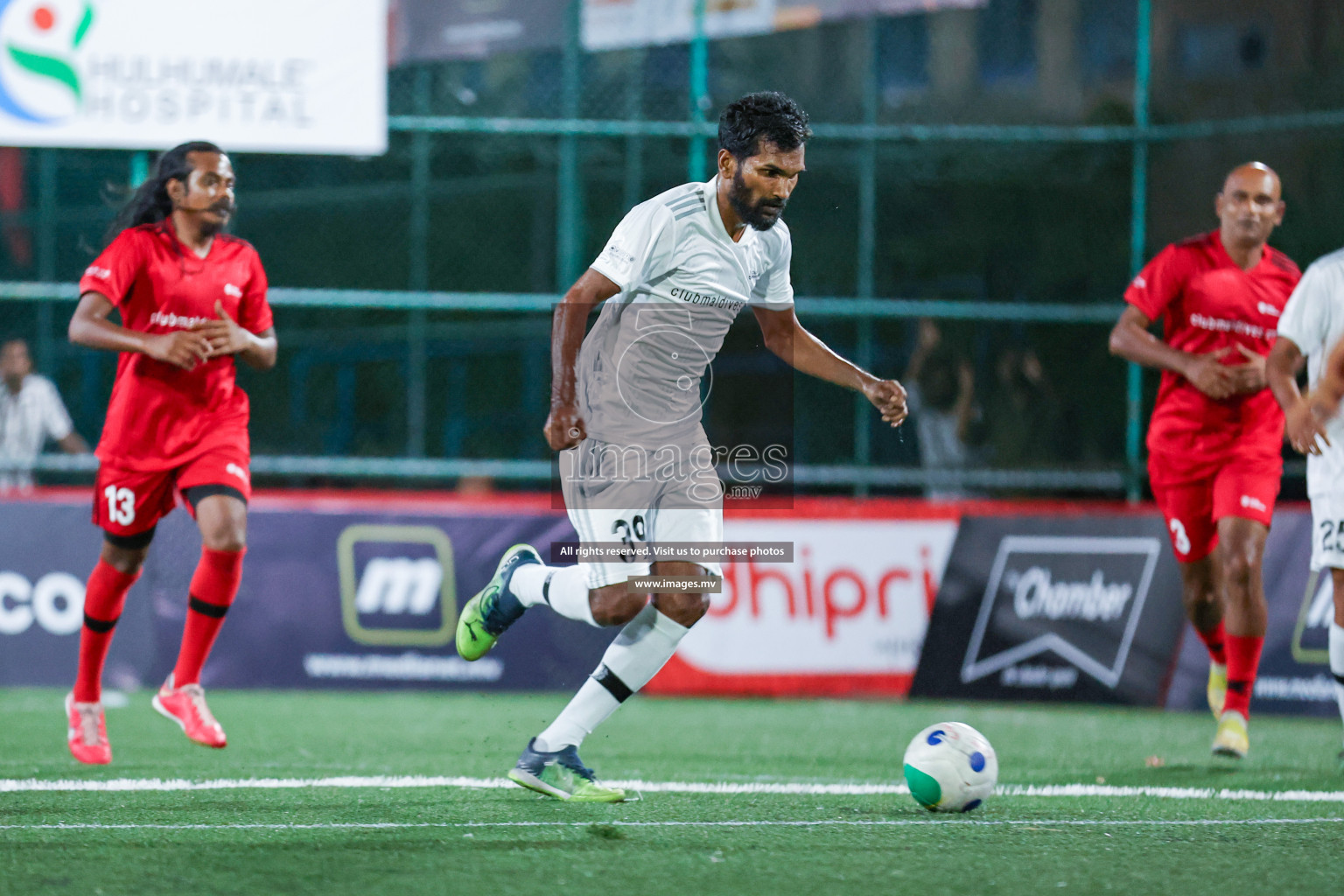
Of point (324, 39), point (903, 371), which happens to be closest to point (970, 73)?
point (903, 371)

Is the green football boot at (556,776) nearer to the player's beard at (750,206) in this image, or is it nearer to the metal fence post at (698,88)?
the player's beard at (750,206)

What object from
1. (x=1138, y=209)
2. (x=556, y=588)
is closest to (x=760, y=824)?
(x=556, y=588)

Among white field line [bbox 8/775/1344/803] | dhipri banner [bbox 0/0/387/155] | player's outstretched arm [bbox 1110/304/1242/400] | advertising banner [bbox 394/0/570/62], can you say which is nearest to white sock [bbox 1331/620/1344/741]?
white field line [bbox 8/775/1344/803]

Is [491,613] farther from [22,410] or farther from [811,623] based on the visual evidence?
[22,410]

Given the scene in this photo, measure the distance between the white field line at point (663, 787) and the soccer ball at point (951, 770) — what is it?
55 cm

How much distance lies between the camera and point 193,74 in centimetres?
955

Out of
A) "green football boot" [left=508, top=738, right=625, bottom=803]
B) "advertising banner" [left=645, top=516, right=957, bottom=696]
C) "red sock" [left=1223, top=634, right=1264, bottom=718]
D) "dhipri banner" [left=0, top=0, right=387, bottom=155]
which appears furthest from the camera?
"dhipri banner" [left=0, top=0, right=387, bottom=155]

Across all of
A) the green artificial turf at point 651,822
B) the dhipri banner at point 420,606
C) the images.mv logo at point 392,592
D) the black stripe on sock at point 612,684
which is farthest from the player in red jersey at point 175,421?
the images.mv logo at point 392,592

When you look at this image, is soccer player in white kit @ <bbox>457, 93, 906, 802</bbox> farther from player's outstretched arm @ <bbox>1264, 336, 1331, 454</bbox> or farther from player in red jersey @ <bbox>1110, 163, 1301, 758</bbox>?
player in red jersey @ <bbox>1110, 163, 1301, 758</bbox>

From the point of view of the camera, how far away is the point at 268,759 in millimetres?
6172

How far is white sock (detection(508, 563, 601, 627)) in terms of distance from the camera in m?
5.00

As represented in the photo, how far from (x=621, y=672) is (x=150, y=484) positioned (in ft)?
7.28

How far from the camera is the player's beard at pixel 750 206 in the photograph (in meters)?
4.91

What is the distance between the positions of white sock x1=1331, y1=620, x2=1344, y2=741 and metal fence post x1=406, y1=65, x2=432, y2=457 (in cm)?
562
